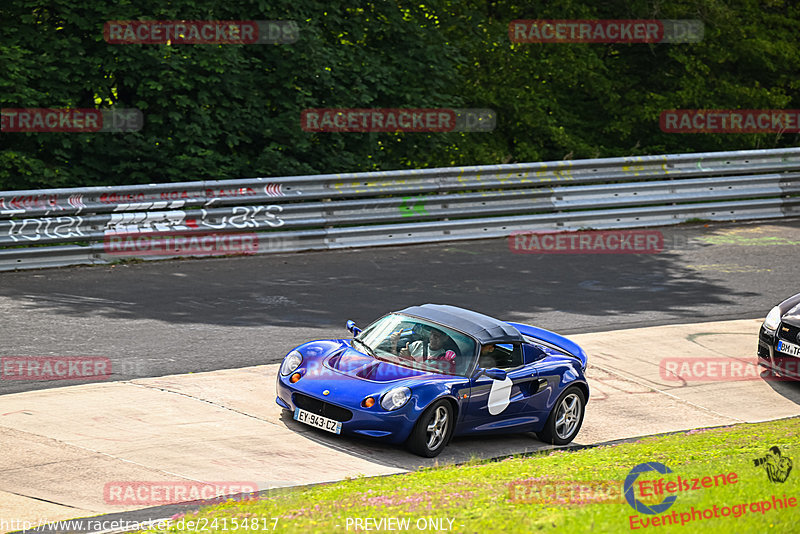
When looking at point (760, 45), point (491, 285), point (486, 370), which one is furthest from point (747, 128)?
point (486, 370)

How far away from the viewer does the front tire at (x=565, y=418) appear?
34.4 feet

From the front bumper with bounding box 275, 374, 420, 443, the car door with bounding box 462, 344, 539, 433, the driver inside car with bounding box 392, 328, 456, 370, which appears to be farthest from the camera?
the driver inside car with bounding box 392, 328, 456, 370

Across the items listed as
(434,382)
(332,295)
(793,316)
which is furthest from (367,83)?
(434,382)

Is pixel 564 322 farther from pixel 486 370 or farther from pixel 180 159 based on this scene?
pixel 180 159

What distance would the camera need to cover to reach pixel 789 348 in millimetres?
12242

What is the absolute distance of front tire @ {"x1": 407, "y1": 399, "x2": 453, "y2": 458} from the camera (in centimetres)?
940

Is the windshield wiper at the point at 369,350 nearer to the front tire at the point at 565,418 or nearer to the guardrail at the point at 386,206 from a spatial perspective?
the front tire at the point at 565,418

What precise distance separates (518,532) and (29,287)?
9.92 metres

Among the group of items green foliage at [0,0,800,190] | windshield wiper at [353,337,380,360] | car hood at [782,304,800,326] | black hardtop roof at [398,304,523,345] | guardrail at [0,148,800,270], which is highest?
green foliage at [0,0,800,190]

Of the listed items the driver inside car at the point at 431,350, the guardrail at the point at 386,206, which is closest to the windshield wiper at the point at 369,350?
the driver inside car at the point at 431,350

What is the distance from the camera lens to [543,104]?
865 inches

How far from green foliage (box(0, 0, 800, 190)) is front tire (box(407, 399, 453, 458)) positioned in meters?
9.24

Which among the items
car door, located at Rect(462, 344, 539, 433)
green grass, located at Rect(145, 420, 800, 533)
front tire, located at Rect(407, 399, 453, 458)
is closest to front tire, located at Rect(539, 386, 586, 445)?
car door, located at Rect(462, 344, 539, 433)

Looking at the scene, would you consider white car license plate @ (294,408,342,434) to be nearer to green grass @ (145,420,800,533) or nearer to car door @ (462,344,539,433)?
green grass @ (145,420,800,533)
